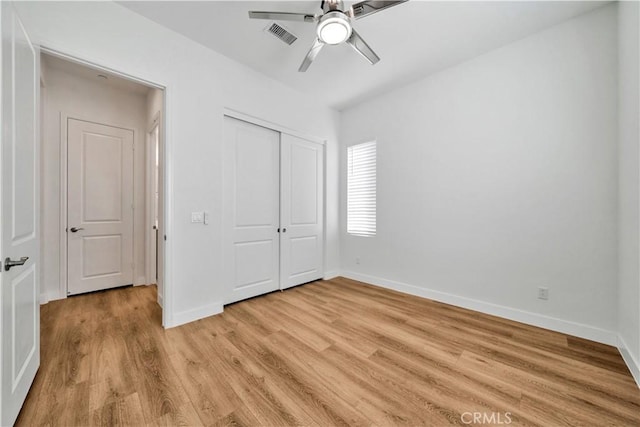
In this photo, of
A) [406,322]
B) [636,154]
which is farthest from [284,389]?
[636,154]

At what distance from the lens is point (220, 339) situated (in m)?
2.25

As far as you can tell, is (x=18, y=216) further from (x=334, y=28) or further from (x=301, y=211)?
(x=301, y=211)

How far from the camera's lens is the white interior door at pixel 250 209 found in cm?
305

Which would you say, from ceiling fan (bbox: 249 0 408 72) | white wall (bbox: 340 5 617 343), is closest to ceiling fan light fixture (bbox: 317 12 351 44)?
ceiling fan (bbox: 249 0 408 72)

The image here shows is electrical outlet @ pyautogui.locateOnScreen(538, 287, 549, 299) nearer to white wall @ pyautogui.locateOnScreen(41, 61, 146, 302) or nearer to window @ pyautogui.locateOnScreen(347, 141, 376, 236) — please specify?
window @ pyautogui.locateOnScreen(347, 141, 376, 236)

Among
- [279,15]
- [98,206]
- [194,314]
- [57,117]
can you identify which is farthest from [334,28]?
[98,206]

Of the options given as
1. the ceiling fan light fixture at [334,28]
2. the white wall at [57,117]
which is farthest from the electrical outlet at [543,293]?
the white wall at [57,117]

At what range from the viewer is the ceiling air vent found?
7.88 ft

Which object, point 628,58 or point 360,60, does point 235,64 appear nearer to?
point 360,60

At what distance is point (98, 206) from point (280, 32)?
347cm

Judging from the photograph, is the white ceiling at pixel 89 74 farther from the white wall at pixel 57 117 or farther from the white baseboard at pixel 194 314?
the white baseboard at pixel 194 314

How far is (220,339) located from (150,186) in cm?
283

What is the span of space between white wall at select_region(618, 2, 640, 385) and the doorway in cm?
437

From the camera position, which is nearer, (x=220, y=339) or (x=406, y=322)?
(x=220, y=339)
